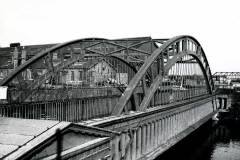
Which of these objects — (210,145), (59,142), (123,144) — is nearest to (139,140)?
(123,144)

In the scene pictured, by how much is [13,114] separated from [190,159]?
62.0ft

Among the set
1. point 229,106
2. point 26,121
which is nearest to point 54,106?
point 26,121

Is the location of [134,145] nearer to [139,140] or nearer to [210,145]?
[139,140]

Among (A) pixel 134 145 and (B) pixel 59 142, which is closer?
(B) pixel 59 142

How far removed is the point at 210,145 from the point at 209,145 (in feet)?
0.51

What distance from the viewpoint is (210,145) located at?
3234 cm

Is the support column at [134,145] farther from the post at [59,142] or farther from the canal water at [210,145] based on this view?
the canal water at [210,145]

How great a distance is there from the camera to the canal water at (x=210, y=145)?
87.8 ft

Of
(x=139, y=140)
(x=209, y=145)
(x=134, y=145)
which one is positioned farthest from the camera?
(x=209, y=145)

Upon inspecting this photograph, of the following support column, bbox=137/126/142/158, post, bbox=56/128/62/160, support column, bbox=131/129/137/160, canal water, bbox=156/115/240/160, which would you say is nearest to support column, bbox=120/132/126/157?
support column, bbox=131/129/137/160

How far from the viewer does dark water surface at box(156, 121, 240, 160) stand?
2675 cm

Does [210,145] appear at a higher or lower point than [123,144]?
lower

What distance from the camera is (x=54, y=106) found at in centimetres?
1370

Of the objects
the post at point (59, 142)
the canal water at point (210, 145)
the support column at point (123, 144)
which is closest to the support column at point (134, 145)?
the support column at point (123, 144)
